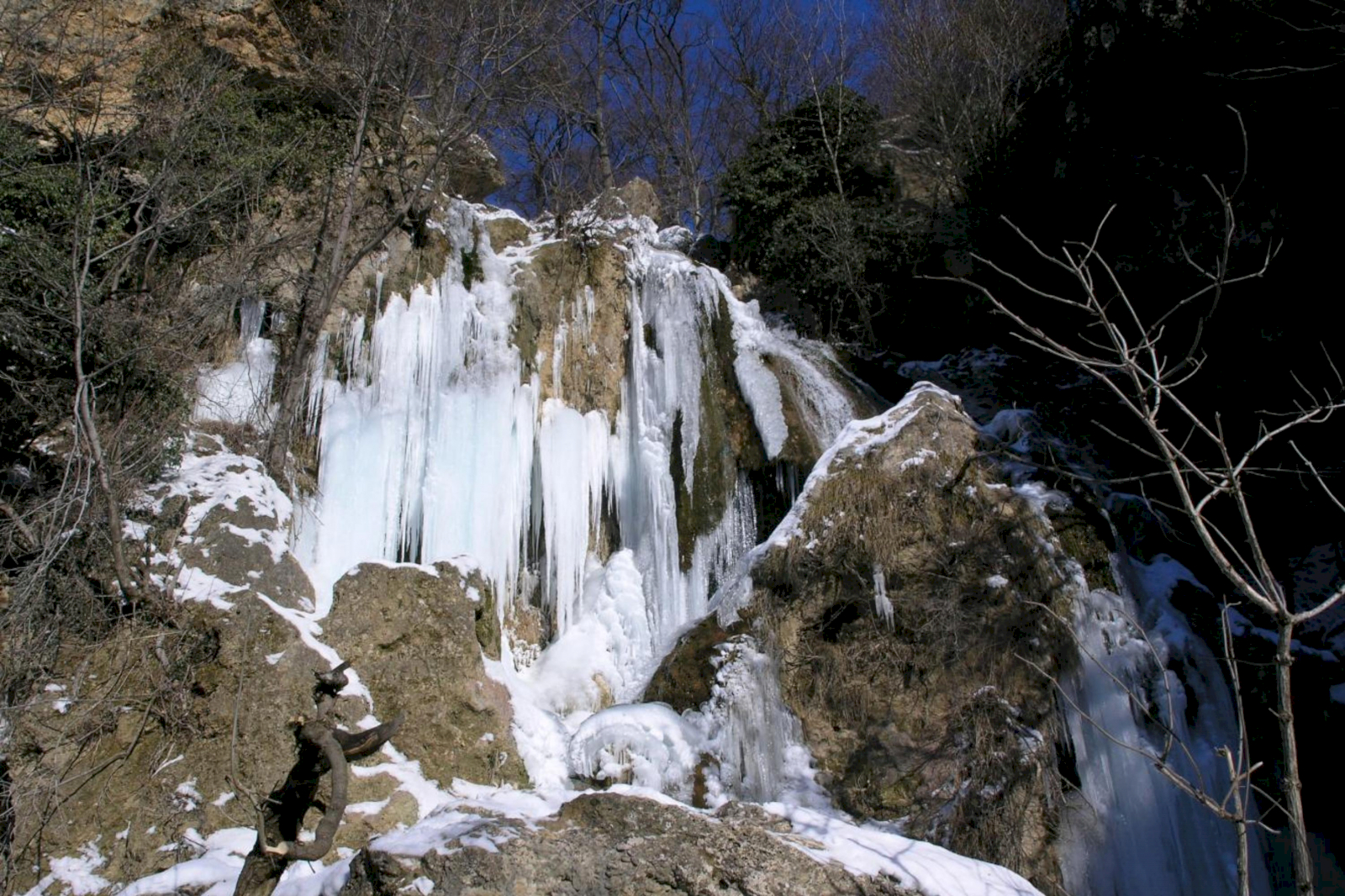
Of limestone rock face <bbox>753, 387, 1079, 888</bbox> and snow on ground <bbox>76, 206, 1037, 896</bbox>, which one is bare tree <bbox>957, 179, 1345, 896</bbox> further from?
snow on ground <bbox>76, 206, 1037, 896</bbox>

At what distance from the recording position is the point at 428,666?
6383 millimetres

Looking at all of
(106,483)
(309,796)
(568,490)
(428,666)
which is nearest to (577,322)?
(568,490)

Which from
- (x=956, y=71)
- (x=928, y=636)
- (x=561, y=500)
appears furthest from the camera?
(x=956, y=71)

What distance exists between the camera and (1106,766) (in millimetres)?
6008

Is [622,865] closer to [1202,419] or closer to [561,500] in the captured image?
[561,500]

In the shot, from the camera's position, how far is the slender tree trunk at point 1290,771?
7.38 ft

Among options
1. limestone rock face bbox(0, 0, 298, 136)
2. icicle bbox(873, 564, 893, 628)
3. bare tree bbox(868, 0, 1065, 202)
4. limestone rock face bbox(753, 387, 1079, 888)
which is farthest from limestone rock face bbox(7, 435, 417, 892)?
bare tree bbox(868, 0, 1065, 202)

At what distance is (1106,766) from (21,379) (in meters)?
8.03

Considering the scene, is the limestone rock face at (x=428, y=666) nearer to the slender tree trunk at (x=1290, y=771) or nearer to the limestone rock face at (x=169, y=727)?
the limestone rock face at (x=169, y=727)

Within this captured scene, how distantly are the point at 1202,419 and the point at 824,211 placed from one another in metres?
5.31

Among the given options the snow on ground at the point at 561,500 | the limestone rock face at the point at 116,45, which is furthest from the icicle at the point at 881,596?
the limestone rock face at the point at 116,45

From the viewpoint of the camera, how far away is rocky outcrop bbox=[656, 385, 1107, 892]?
6.01 metres

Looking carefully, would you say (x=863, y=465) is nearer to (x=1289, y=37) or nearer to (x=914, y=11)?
(x=1289, y=37)

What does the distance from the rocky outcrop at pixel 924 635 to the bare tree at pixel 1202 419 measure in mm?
1182
